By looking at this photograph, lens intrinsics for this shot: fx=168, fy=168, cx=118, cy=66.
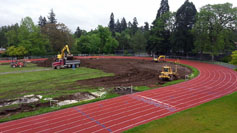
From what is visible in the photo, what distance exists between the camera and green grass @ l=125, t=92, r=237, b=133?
32.1ft

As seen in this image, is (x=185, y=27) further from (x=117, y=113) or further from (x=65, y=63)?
(x=117, y=113)

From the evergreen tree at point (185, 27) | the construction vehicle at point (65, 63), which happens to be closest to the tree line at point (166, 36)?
the evergreen tree at point (185, 27)

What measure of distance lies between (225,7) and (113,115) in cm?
4466

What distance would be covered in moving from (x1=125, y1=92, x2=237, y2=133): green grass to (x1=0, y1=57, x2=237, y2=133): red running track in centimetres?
140

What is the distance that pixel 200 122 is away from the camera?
10.8 meters

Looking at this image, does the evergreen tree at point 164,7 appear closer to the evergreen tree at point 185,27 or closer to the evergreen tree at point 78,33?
the evergreen tree at point 185,27

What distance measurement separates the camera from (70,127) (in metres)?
11.4

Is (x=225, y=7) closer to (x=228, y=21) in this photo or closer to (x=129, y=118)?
(x=228, y=21)

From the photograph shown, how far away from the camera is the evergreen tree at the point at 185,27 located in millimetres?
50250

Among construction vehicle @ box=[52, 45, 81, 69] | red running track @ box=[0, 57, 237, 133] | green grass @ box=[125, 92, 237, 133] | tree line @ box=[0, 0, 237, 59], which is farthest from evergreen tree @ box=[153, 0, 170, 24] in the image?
green grass @ box=[125, 92, 237, 133]

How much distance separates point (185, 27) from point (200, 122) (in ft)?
150

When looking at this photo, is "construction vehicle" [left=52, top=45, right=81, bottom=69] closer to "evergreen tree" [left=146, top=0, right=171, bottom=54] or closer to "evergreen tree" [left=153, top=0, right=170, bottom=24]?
"evergreen tree" [left=146, top=0, right=171, bottom=54]

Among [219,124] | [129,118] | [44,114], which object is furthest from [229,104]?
[44,114]

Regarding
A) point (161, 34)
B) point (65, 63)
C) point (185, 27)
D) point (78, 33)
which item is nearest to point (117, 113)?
point (65, 63)
